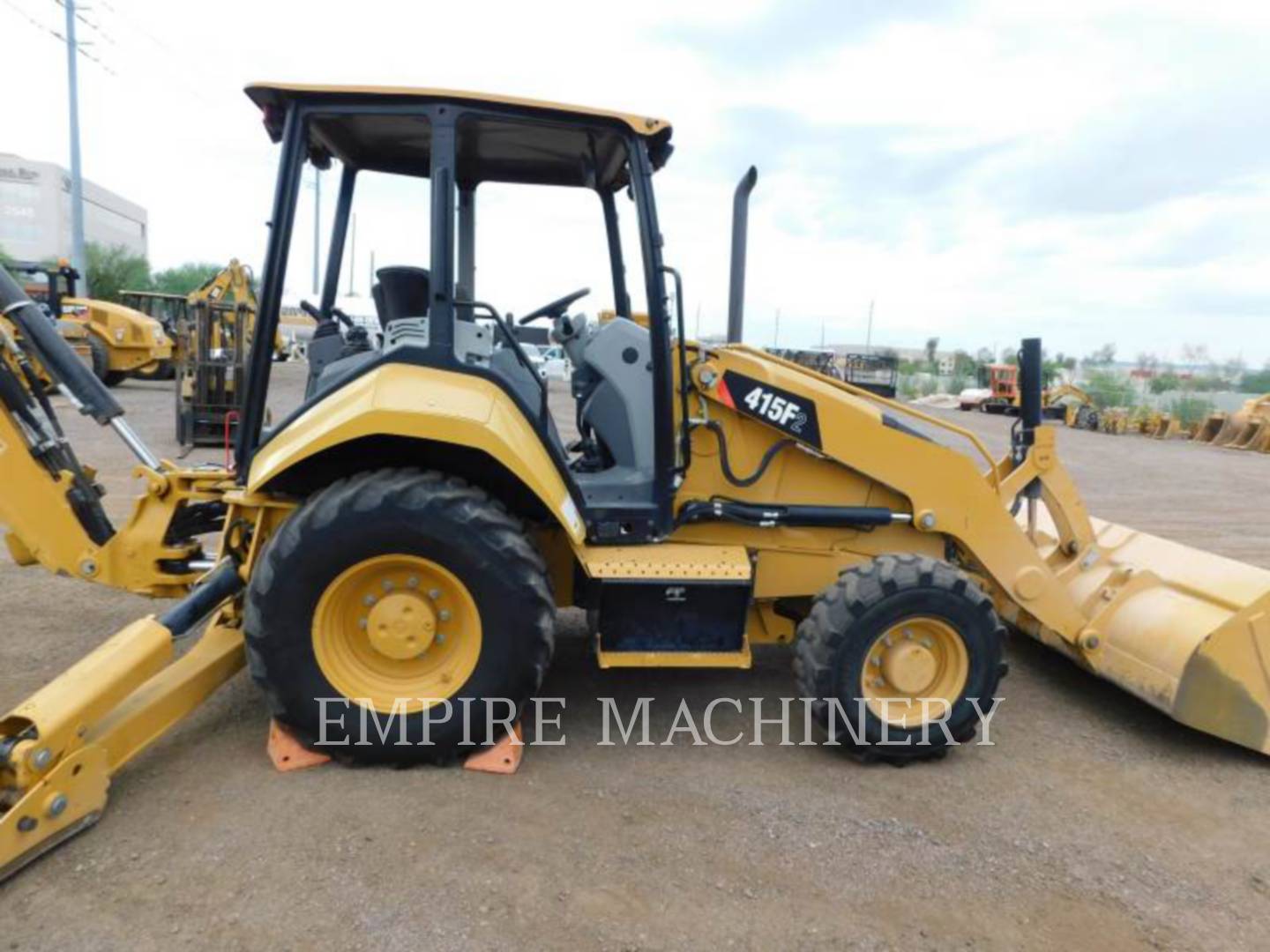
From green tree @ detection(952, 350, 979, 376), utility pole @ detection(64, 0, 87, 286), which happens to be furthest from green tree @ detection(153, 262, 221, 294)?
green tree @ detection(952, 350, 979, 376)

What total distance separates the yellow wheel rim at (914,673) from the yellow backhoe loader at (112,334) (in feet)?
60.0

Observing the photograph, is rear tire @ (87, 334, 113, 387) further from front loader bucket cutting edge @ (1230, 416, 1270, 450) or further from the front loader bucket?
the front loader bucket

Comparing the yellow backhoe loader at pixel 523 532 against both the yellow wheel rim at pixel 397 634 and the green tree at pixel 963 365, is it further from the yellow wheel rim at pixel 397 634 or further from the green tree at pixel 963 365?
the green tree at pixel 963 365

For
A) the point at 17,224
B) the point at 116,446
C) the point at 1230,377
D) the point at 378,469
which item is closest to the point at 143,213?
the point at 17,224

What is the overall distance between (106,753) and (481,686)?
1.30 meters

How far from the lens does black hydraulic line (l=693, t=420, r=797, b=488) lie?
3.99 m

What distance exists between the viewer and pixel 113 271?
44281 mm

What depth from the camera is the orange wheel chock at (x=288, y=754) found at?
10.9ft

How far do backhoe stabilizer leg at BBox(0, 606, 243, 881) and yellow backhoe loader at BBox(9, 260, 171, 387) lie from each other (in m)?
16.9

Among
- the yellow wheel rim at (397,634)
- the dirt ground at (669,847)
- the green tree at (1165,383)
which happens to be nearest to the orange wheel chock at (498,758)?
the dirt ground at (669,847)

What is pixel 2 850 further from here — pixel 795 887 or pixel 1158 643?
pixel 1158 643

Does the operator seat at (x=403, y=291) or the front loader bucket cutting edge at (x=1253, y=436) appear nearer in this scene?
the operator seat at (x=403, y=291)

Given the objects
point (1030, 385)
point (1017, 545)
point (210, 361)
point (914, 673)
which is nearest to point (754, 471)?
point (914, 673)

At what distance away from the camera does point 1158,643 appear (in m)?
3.87
